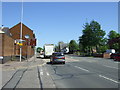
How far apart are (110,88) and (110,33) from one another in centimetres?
11373

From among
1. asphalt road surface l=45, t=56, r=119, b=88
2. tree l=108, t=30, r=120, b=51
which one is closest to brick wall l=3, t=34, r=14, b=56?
asphalt road surface l=45, t=56, r=119, b=88

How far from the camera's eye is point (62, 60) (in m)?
29.0

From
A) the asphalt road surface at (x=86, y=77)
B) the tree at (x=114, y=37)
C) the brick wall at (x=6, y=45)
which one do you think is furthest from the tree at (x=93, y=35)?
the asphalt road surface at (x=86, y=77)

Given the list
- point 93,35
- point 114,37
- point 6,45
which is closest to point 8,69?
point 6,45

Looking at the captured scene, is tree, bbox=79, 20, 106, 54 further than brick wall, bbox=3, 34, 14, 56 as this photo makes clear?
Yes

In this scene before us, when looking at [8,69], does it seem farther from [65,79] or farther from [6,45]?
[6,45]

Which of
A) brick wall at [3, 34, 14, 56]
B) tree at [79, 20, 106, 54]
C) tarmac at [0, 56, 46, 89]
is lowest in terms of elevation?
tarmac at [0, 56, 46, 89]

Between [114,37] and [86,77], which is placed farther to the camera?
[114,37]

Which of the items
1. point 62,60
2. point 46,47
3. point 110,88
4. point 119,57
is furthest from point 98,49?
point 110,88

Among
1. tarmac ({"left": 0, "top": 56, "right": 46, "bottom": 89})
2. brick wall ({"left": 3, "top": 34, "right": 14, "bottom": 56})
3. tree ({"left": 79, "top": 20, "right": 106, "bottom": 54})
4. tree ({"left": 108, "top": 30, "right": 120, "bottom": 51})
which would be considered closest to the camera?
tarmac ({"left": 0, "top": 56, "right": 46, "bottom": 89})

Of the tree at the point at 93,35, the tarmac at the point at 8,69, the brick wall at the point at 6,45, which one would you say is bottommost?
the tarmac at the point at 8,69

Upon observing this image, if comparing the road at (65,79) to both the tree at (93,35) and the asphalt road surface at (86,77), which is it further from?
the tree at (93,35)

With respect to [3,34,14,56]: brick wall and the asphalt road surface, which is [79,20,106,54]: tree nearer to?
[3,34,14,56]: brick wall

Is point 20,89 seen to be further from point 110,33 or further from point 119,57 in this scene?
point 110,33
